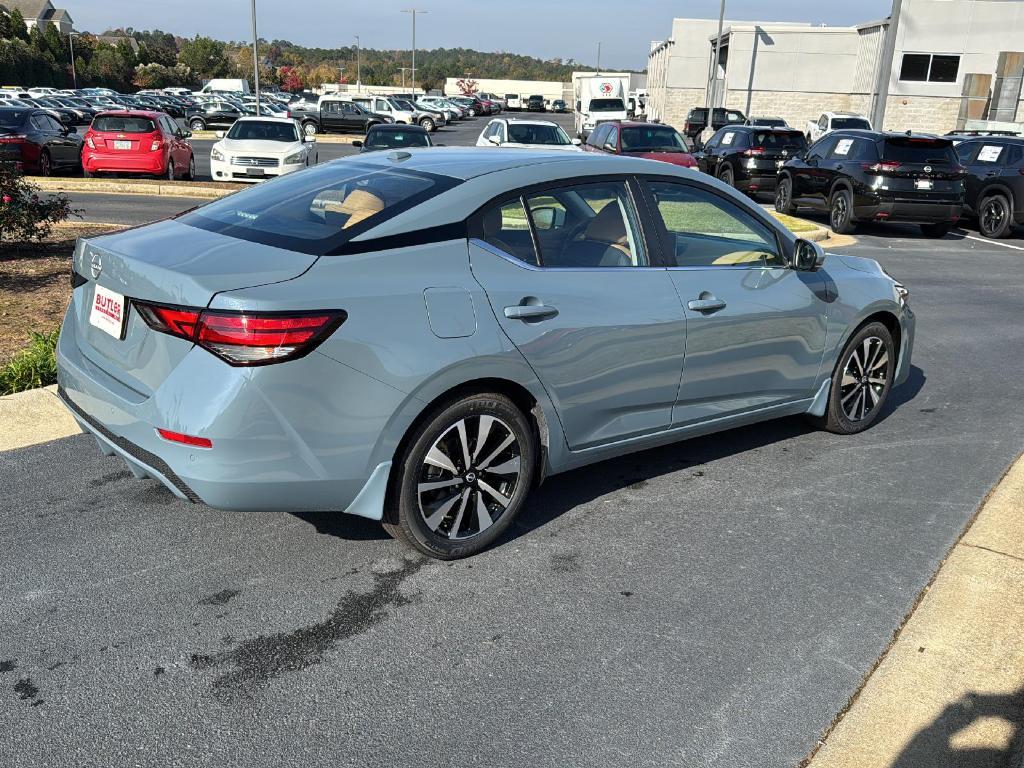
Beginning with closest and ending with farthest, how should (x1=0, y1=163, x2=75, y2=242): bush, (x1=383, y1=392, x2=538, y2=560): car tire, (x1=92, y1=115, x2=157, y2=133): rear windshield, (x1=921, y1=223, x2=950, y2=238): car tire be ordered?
(x1=383, y1=392, x2=538, y2=560): car tire < (x1=0, y1=163, x2=75, y2=242): bush < (x1=921, y1=223, x2=950, y2=238): car tire < (x1=92, y1=115, x2=157, y2=133): rear windshield

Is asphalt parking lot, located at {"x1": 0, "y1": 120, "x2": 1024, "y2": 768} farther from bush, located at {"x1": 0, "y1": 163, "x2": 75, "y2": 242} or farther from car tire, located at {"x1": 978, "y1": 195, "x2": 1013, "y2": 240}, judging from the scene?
car tire, located at {"x1": 978, "y1": 195, "x2": 1013, "y2": 240}

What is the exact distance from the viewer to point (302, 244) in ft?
12.1

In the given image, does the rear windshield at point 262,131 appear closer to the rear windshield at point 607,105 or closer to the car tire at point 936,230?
the car tire at point 936,230

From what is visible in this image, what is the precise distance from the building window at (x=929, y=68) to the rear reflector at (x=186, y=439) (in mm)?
54511

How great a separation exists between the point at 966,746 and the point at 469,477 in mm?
2015

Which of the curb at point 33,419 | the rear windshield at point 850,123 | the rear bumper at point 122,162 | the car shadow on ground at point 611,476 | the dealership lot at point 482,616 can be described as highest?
the rear windshield at point 850,123

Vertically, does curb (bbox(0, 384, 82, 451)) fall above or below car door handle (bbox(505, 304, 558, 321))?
below

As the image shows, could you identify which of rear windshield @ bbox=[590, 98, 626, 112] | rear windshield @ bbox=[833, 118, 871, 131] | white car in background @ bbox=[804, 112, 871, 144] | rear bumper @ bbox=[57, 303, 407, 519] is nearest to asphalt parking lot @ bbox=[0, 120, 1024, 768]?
rear bumper @ bbox=[57, 303, 407, 519]

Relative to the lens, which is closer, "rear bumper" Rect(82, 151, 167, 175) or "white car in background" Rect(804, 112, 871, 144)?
"rear bumper" Rect(82, 151, 167, 175)

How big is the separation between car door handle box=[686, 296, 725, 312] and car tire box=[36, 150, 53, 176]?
2036 centimetres

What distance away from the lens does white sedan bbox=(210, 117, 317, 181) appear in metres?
19.7

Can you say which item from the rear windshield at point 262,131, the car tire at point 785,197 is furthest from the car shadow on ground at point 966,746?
the rear windshield at point 262,131

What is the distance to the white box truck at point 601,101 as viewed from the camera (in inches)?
1822

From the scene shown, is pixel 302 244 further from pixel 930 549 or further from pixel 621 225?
pixel 930 549
